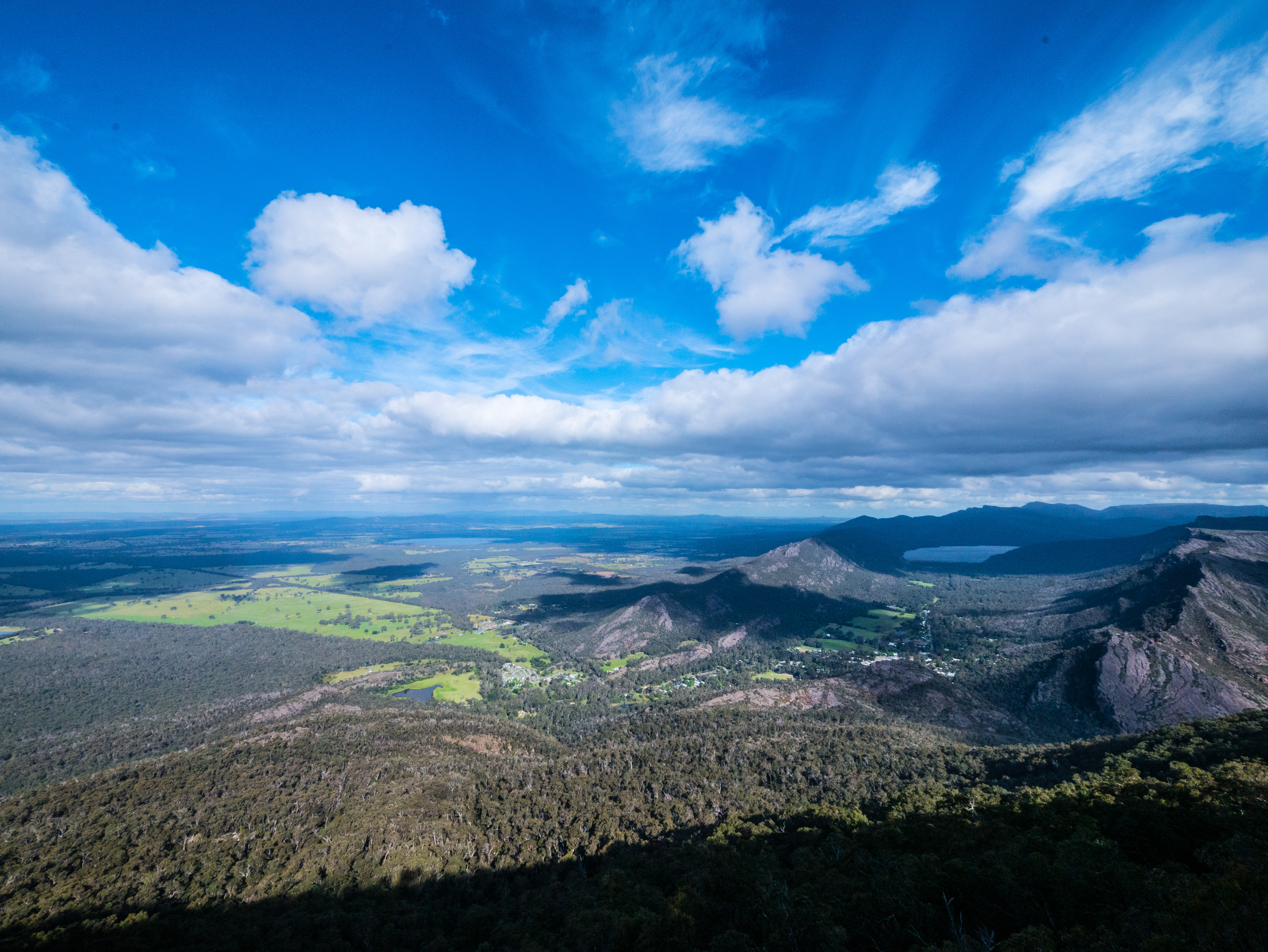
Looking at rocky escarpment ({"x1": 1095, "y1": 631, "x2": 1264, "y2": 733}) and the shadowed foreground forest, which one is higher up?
the shadowed foreground forest

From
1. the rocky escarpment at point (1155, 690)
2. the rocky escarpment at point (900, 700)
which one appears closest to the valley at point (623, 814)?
the rocky escarpment at point (1155, 690)

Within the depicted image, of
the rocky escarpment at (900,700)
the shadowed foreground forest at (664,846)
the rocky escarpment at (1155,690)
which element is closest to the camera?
the shadowed foreground forest at (664,846)

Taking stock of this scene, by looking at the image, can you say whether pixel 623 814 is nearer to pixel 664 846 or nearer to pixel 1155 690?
pixel 664 846

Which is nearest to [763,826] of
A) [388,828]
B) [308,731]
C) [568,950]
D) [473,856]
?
[568,950]

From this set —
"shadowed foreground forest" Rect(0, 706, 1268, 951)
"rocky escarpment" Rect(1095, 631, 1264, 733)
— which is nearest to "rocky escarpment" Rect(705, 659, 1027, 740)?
"shadowed foreground forest" Rect(0, 706, 1268, 951)

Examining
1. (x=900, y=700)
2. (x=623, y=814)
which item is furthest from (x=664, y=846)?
(x=900, y=700)

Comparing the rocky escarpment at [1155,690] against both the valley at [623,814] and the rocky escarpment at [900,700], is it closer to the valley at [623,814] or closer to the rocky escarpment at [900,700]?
the valley at [623,814]

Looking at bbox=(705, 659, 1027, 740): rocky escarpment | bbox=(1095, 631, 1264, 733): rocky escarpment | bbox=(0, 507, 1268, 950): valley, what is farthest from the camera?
bbox=(705, 659, 1027, 740): rocky escarpment

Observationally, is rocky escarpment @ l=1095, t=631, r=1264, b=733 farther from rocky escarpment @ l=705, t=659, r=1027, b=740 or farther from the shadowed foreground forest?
the shadowed foreground forest

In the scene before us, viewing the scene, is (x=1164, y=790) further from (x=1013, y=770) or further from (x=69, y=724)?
(x=69, y=724)
